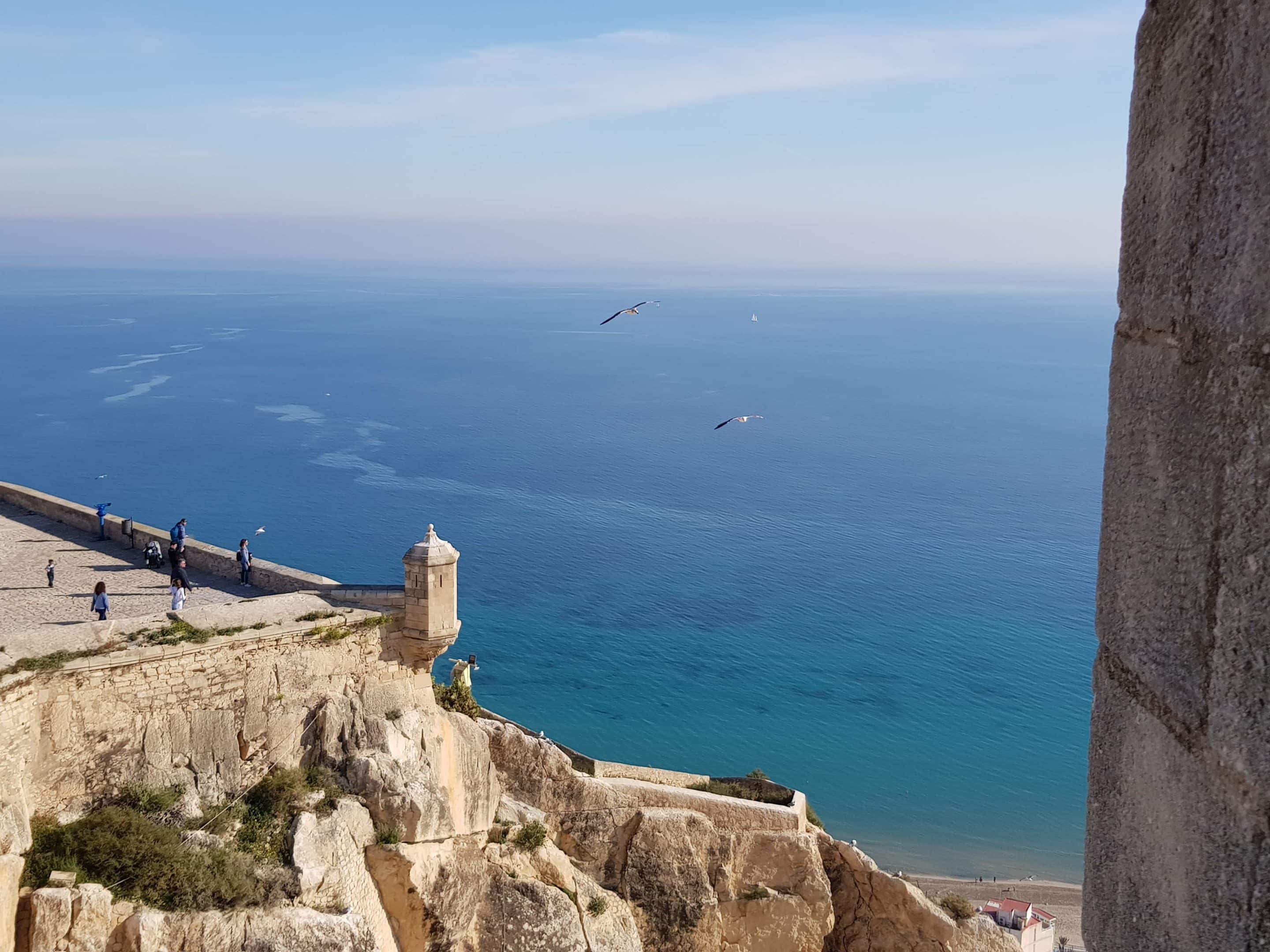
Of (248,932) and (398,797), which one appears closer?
(248,932)

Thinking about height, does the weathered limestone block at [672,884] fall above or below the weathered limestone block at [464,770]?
below

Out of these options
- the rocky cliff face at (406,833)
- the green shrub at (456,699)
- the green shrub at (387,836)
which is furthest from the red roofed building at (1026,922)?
the green shrub at (387,836)

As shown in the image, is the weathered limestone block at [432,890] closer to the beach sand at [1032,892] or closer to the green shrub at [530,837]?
the green shrub at [530,837]

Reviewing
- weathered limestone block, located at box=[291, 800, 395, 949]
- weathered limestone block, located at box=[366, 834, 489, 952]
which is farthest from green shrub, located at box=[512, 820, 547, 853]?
weathered limestone block, located at box=[291, 800, 395, 949]

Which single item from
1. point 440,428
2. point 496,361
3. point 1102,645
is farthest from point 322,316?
point 1102,645

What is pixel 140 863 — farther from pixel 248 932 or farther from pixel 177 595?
pixel 177 595

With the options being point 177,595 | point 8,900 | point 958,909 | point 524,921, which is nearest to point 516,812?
point 524,921
